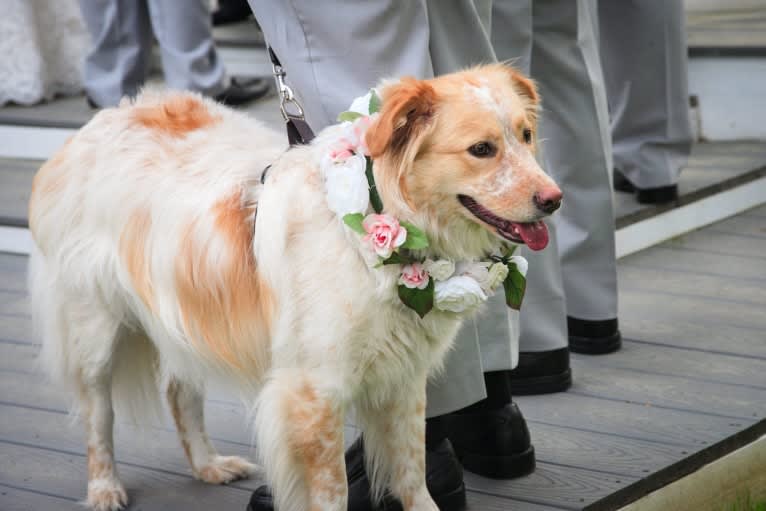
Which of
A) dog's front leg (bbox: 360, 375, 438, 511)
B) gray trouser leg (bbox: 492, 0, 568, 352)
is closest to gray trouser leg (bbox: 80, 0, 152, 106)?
gray trouser leg (bbox: 492, 0, 568, 352)

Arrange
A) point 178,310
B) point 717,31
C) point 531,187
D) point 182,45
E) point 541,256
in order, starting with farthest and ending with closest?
point 717,31
point 182,45
point 541,256
point 178,310
point 531,187

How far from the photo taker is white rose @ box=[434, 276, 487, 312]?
6.82 feet

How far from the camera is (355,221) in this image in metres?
2.03

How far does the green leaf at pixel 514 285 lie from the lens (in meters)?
2.21

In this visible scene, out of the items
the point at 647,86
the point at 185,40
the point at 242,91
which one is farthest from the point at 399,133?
the point at 242,91

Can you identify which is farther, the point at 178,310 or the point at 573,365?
the point at 573,365

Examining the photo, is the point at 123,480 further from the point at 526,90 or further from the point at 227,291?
the point at 526,90

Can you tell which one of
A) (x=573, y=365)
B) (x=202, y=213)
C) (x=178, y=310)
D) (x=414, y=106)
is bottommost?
(x=573, y=365)

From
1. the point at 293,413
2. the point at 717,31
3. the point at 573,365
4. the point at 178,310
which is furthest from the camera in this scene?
the point at 717,31

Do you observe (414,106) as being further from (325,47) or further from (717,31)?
(717,31)

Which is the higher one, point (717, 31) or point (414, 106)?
point (414, 106)

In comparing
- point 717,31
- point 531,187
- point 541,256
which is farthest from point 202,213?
point 717,31

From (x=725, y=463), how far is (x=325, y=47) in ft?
4.56

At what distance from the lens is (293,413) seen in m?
2.17
